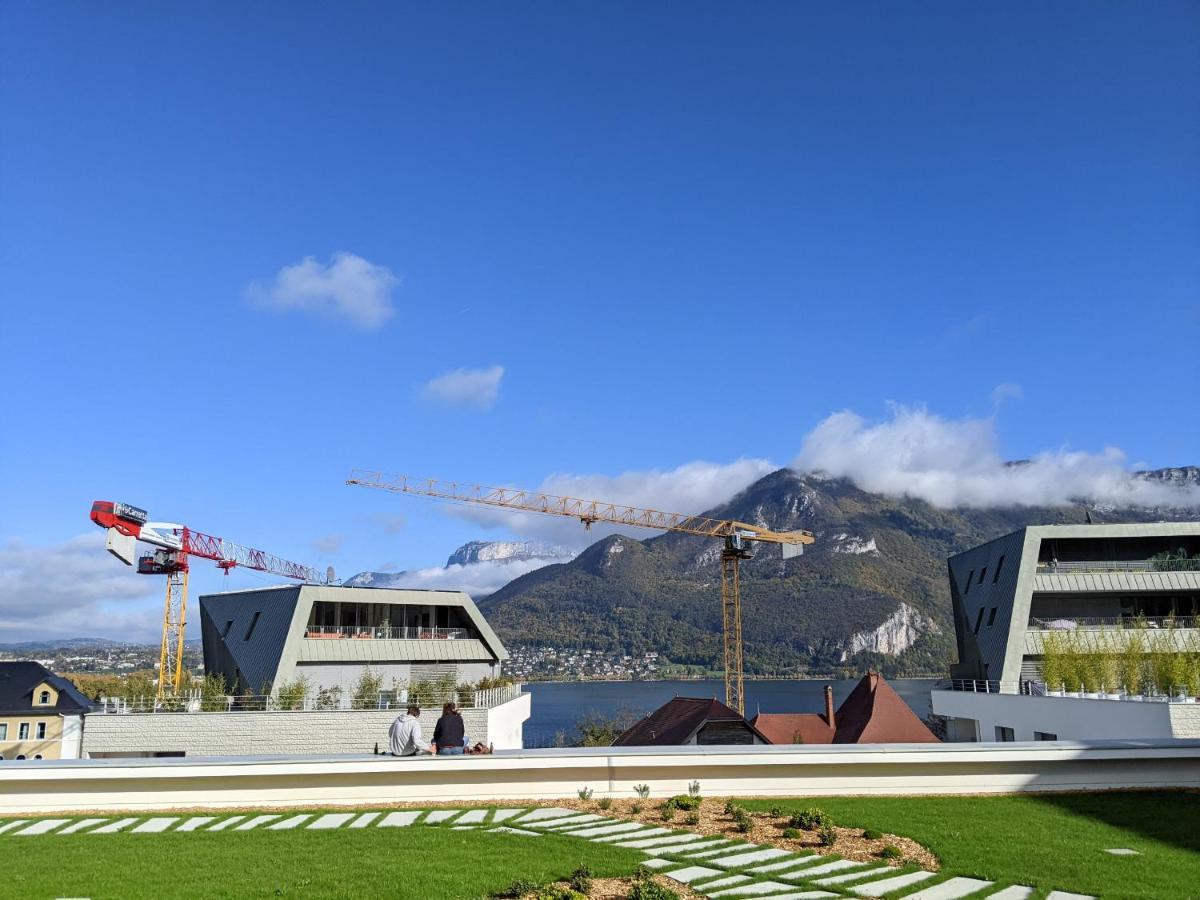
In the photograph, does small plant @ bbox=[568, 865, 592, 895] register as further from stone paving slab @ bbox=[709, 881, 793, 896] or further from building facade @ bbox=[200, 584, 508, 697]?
building facade @ bbox=[200, 584, 508, 697]

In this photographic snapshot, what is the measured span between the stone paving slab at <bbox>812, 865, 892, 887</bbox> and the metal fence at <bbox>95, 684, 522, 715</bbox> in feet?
98.3

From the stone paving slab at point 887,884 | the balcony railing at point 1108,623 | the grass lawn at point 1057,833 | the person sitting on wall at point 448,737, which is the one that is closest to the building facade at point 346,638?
the person sitting on wall at point 448,737

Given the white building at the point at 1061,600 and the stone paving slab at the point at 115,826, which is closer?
the stone paving slab at the point at 115,826

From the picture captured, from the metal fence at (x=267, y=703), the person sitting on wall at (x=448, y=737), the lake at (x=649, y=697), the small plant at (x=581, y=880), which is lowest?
the lake at (x=649, y=697)

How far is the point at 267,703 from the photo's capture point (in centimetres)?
3647

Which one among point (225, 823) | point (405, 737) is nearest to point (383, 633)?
point (405, 737)

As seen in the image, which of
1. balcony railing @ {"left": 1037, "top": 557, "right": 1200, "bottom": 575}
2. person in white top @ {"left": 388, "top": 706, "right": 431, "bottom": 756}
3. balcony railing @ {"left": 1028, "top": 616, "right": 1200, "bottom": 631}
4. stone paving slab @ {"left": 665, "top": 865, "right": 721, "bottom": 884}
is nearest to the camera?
stone paving slab @ {"left": 665, "top": 865, "right": 721, "bottom": 884}

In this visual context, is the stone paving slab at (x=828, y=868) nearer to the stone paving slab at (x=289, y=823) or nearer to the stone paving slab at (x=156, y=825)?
the stone paving slab at (x=289, y=823)

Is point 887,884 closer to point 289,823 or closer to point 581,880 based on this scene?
point 581,880

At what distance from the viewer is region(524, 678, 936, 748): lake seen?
10403cm

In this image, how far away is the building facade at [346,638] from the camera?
41.1 metres

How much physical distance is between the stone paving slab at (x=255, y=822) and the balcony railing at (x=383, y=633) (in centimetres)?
3050

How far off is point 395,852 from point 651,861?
2.97m

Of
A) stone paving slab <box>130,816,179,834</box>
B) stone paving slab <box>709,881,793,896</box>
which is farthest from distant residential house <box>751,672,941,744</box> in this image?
stone paving slab <box>709,881,793,896</box>
